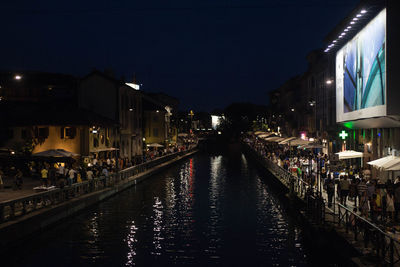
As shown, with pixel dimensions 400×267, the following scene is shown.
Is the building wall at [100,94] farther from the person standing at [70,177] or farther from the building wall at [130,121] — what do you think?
the person standing at [70,177]

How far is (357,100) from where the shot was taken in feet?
99.6

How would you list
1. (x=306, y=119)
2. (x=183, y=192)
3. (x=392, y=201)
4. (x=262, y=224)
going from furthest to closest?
(x=306, y=119) < (x=183, y=192) < (x=262, y=224) < (x=392, y=201)

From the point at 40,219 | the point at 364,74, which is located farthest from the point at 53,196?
the point at 364,74

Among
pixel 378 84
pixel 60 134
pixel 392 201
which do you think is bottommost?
pixel 392 201

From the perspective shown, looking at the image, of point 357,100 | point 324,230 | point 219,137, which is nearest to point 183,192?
point 357,100

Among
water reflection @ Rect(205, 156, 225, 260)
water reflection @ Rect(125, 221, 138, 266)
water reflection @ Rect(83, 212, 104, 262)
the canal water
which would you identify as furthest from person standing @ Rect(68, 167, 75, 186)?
water reflection @ Rect(205, 156, 225, 260)

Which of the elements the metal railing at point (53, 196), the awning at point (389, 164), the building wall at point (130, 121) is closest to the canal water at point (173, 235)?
the metal railing at point (53, 196)

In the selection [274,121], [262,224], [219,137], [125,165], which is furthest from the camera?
[219,137]

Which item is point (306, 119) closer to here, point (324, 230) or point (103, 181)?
point (103, 181)

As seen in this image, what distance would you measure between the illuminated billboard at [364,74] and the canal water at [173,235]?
832 cm

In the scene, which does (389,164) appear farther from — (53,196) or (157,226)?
(53,196)

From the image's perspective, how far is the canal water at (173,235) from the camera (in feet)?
55.1

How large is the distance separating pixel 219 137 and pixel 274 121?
5816 cm

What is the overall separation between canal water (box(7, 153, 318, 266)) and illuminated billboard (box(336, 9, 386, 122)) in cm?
832
